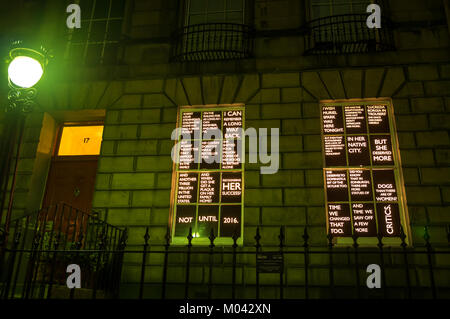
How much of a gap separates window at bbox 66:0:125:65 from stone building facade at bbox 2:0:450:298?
1.43 ft

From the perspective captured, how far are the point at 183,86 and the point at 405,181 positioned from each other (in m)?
5.40

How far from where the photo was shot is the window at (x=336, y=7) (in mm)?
9625

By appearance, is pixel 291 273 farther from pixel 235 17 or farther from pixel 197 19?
pixel 197 19

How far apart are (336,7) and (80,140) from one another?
740 centimetres

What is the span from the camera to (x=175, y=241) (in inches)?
320

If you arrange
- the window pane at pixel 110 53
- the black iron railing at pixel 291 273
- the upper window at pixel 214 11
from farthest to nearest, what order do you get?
the upper window at pixel 214 11, the window pane at pixel 110 53, the black iron railing at pixel 291 273

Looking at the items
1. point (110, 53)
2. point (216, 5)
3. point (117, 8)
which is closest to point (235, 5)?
point (216, 5)

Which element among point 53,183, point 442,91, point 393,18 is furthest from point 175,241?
point 393,18

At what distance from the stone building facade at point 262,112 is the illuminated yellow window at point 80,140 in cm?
26

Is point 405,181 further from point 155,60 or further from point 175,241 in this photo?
point 155,60

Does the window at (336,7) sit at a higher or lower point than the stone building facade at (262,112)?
higher

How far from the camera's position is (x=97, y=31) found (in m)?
10.5

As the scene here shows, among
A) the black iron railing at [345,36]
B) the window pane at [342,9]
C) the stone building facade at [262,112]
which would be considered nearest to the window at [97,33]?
the stone building facade at [262,112]

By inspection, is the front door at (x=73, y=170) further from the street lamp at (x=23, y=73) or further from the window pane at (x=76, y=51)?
the street lamp at (x=23, y=73)
